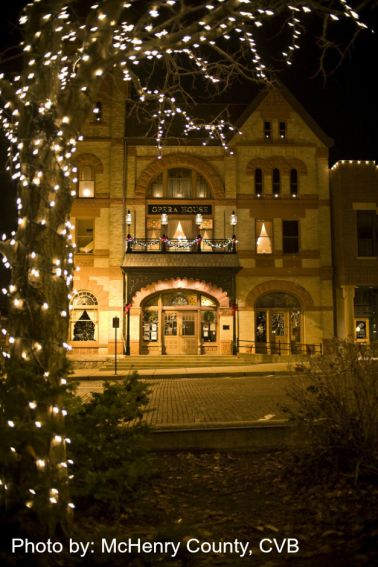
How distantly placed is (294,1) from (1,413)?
564 centimetres

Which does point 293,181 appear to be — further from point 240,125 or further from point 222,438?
point 222,438

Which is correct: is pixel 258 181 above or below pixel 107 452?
above

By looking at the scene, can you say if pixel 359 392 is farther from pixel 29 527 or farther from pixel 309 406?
pixel 29 527

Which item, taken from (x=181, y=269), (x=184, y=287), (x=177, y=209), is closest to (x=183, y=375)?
(x=184, y=287)

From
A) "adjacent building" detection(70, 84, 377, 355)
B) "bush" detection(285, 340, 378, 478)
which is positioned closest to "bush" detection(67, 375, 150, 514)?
"bush" detection(285, 340, 378, 478)

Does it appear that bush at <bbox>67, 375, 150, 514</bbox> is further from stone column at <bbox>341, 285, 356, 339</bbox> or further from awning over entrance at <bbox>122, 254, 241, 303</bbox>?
stone column at <bbox>341, 285, 356, 339</bbox>

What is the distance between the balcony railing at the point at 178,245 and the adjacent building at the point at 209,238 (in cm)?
6

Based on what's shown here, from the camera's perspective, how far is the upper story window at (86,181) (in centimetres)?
Answer: 2931

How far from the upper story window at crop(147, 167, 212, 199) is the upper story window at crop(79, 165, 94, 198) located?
3046 mm

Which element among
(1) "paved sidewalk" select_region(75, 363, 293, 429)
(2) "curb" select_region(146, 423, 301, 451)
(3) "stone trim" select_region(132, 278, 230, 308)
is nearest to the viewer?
(2) "curb" select_region(146, 423, 301, 451)

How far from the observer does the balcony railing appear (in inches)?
1118

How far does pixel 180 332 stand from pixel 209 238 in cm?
516

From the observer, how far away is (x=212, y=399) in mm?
13922

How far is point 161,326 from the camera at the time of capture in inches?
1136
